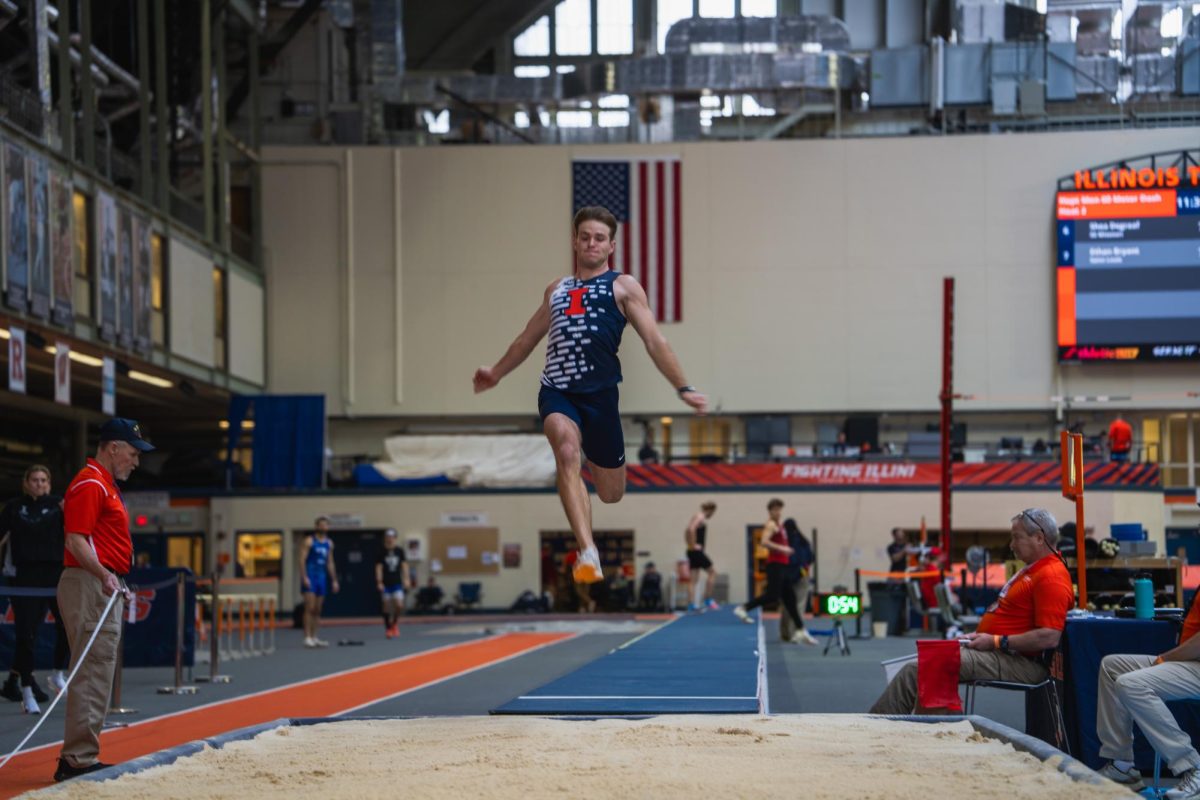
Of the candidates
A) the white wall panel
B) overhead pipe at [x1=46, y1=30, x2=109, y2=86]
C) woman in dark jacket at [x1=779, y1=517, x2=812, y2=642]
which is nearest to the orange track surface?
woman in dark jacket at [x1=779, y1=517, x2=812, y2=642]

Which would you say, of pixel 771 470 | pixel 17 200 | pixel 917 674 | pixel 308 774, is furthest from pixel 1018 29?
pixel 308 774

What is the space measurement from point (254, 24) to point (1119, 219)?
72.5 feet

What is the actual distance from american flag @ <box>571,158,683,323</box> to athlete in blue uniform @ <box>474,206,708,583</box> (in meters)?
31.4

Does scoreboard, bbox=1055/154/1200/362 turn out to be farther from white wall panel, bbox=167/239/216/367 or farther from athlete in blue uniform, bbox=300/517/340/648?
athlete in blue uniform, bbox=300/517/340/648

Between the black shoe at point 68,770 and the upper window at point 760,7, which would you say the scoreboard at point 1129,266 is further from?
the black shoe at point 68,770

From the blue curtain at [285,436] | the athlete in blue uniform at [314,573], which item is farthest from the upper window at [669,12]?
the athlete in blue uniform at [314,573]

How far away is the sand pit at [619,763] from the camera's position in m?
5.75

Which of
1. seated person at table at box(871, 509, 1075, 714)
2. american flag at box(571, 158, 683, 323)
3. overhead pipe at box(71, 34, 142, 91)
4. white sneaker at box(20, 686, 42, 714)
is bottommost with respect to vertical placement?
white sneaker at box(20, 686, 42, 714)

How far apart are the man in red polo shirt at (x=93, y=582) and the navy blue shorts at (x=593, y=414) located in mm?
2222

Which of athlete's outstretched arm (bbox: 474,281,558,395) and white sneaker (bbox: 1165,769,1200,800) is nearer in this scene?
white sneaker (bbox: 1165,769,1200,800)

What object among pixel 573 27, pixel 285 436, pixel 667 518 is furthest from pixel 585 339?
pixel 573 27

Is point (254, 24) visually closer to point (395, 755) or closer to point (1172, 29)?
point (1172, 29)

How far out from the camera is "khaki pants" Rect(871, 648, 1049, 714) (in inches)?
328

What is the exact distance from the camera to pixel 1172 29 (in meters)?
41.4
